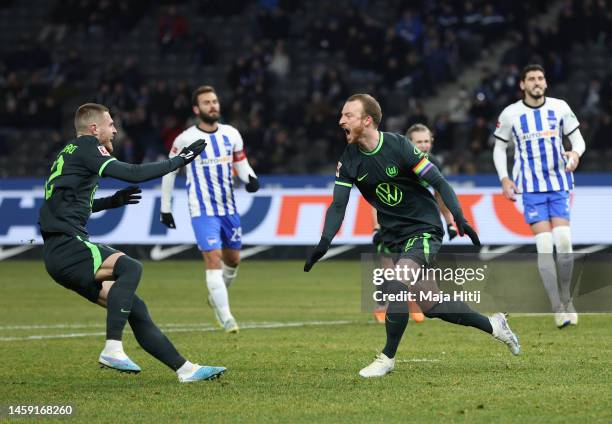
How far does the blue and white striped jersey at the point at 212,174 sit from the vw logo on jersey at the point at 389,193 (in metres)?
4.16

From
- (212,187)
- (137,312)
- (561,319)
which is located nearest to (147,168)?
(137,312)

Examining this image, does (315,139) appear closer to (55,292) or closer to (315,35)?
(315,35)

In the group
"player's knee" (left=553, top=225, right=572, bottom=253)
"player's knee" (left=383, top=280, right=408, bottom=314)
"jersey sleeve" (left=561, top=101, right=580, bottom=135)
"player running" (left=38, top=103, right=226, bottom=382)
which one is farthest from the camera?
"jersey sleeve" (left=561, top=101, right=580, bottom=135)

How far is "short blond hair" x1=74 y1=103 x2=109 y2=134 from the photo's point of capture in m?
8.74

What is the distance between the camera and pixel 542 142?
41.2 feet

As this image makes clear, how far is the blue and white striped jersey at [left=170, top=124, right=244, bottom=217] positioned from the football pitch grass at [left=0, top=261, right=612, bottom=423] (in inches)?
50.0

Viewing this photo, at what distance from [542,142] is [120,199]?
5.24 metres

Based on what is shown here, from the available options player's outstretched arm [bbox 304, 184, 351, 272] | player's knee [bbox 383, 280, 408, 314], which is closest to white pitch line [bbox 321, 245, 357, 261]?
player's outstretched arm [bbox 304, 184, 351, 272]

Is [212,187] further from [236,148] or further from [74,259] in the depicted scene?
[74,259]

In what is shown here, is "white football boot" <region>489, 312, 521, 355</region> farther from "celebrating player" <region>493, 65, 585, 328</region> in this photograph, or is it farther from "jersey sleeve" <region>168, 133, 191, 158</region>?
"jersey sleeve" <region>168, 133, 191, 158</region>

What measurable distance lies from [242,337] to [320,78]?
17.5 m

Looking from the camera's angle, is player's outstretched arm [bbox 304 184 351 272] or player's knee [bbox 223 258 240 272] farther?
player's knee [bbox 223 258 240 272]

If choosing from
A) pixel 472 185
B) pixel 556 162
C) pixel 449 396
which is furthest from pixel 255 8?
pixel 449 396

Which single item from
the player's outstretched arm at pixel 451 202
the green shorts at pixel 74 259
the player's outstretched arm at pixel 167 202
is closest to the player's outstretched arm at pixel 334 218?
the player's outstretched arm at pixel 451 202
